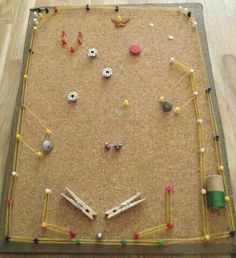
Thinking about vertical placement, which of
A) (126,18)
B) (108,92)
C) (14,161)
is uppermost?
(126,18)

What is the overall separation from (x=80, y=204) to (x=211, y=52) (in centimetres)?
79

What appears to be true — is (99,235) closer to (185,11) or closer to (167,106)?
(167,106)

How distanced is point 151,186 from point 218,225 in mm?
232

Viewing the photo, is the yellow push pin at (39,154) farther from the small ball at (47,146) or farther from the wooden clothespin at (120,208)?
the wooden clothespin at (120,208)

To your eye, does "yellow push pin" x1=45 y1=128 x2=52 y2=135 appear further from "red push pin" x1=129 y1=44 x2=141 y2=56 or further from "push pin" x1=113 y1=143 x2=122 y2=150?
"red push pin" x1=129 y1=44 x2=141 y2=56

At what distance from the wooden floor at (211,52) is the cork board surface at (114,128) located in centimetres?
7

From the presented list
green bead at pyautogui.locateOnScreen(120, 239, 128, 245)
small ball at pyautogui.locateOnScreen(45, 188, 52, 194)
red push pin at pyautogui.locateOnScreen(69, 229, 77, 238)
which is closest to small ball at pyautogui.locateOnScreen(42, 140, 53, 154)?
small ball at pyautogui.locateOnScreen(45, 188, 52, 194)

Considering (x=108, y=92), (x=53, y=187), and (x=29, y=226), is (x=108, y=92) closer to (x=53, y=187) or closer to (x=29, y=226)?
(x=53, y=187)

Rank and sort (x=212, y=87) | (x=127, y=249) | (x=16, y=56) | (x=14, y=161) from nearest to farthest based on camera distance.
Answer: (x=127, y=249) < (x=14, y=161) < (x=212, y=87) < (x=16, y=56)

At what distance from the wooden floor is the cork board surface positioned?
71mm

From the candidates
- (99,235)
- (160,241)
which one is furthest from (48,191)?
(160,241)

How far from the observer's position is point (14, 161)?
1.20 m

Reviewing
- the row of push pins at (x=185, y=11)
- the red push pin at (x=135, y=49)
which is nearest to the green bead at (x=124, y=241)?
the red push pin at (x=135, y=49)

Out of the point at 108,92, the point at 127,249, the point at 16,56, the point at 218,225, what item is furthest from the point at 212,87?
the point at 16,56
